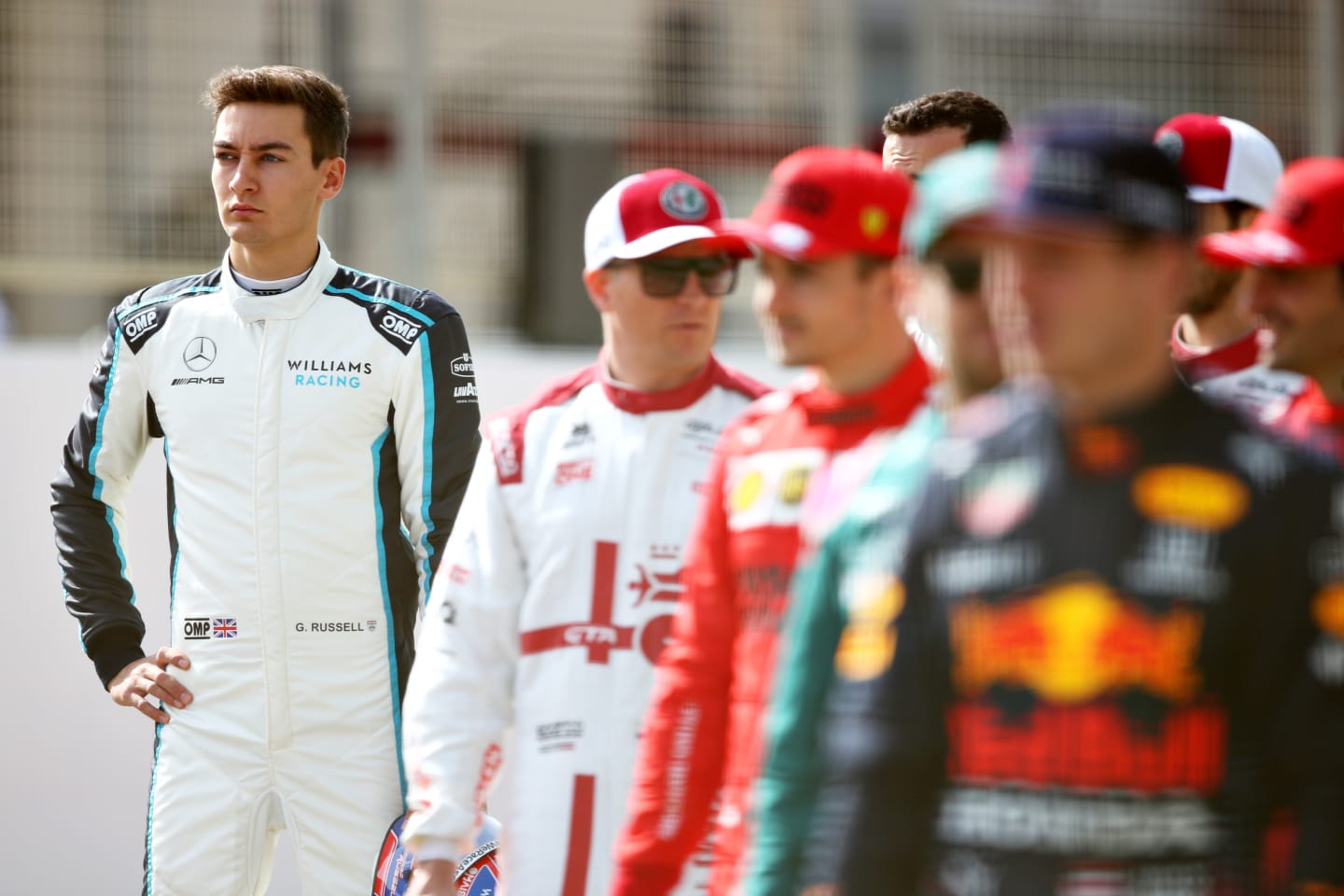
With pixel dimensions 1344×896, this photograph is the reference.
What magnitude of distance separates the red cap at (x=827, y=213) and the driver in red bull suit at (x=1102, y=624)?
0.68 metres

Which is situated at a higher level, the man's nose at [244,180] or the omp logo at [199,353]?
the man's nose at [244,180]

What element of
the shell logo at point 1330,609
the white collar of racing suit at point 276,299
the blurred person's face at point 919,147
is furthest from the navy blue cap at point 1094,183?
the white collar of racing suit at point 276,299

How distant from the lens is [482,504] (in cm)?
309

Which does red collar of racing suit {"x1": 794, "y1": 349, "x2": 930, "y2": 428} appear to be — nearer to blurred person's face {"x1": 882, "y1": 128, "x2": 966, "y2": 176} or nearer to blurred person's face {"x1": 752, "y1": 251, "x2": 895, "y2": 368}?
blurred person's face {"x1": 752, "y1": 251, "x2": 895, "y2": 368}

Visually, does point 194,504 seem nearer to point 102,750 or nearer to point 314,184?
point 314,184

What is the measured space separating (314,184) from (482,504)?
126 centimetres

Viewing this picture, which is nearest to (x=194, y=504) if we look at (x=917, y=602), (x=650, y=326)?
(x=650, y=326)

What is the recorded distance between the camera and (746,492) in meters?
2.43

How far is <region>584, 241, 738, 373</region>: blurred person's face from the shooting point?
3090 millimetres

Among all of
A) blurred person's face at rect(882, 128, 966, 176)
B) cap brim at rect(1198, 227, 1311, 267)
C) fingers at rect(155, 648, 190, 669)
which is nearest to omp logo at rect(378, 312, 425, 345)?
fingers at rect(155, 648, 190, 669)

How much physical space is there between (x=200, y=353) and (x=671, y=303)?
126 centimetres

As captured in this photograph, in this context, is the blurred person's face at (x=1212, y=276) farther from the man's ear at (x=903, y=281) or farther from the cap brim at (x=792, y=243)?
the cap brim at (x=792, y=243)

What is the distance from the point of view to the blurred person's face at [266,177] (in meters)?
3.95

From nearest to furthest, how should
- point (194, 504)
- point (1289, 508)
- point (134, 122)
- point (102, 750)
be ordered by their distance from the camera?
1. point (1289, 508)
2. point (194, 504)
3. point (102, 750)
4. point (134, 122)
